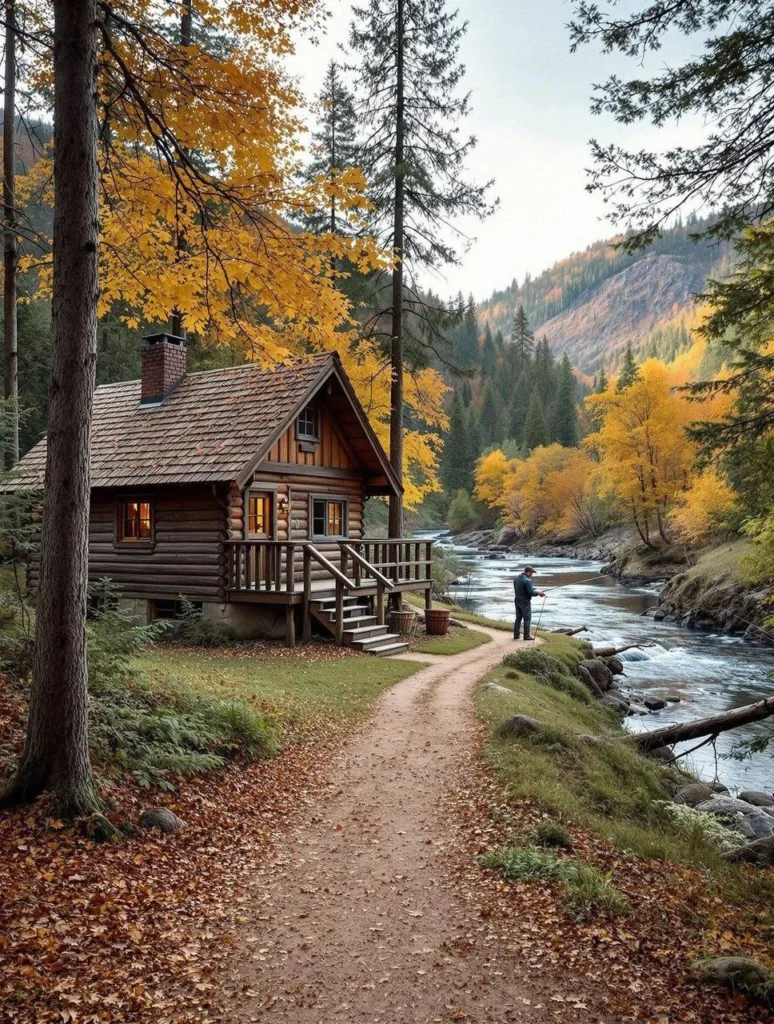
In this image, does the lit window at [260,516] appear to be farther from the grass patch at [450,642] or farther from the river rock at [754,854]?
the river rock at [754,854]

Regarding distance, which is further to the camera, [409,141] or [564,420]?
[564,420]

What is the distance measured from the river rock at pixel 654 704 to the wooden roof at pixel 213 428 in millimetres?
8698

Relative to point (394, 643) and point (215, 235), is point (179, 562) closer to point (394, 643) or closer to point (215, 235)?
point (394, 643)

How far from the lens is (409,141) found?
63.5 ft

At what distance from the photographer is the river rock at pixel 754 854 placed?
721cm

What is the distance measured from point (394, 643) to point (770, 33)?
12.8 metres

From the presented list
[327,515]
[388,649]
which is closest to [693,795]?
[388,649]

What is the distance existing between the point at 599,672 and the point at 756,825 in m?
7.53

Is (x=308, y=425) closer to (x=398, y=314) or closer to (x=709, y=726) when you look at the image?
(x=398, y=314)

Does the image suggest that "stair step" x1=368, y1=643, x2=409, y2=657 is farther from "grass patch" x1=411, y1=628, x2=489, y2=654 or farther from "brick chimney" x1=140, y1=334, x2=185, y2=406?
"brick chimney" x1=140, y1=334, x2=185, y2=406

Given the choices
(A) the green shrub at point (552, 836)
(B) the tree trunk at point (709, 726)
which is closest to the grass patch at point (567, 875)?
(A) the green shrub at point (552, 836)

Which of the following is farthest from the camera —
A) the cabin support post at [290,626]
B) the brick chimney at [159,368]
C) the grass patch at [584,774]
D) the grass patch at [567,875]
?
the brick chimney at [159,368]

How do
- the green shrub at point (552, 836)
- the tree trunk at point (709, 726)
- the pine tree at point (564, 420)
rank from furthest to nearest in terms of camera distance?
1. the pine tree at point (564, 420)
2. the tree trunk at point (709, 726)
3. the green shrub at point (552, 836)

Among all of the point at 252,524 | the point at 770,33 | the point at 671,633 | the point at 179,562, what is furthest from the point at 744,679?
the point at 770,33
